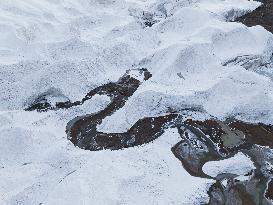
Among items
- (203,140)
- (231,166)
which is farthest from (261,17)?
(231,166)

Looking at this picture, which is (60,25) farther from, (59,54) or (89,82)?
(89,82)

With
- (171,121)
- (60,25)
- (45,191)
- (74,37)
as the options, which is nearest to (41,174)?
(45,191)

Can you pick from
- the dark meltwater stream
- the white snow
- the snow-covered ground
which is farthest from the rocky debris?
the white snow

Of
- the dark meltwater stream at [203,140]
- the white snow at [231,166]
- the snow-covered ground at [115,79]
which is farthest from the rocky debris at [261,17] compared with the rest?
the white snow at [231,166]

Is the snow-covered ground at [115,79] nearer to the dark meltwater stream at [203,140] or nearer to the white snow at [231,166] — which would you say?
the dark meltwater stream at [203,140]

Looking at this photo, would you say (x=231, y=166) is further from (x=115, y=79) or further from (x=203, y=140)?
(x=115, y=79)

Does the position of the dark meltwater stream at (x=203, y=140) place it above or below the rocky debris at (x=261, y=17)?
below

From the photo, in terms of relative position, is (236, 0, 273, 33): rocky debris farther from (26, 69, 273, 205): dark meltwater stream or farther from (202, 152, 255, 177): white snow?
(202, 152, 255, 177): white snow
